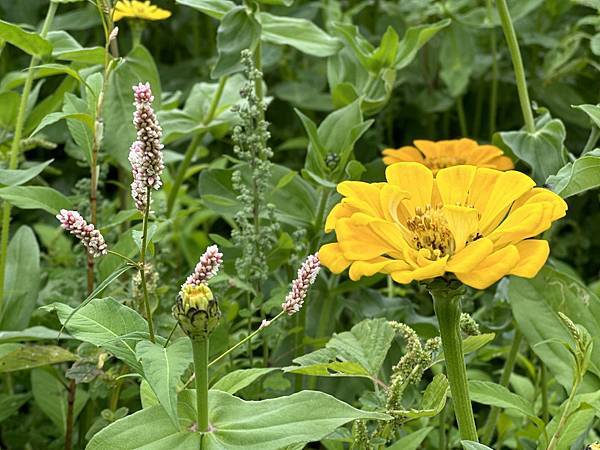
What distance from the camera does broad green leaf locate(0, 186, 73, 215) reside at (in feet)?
3.02

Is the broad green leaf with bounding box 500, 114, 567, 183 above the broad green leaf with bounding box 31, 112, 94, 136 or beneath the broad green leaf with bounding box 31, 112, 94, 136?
beneath

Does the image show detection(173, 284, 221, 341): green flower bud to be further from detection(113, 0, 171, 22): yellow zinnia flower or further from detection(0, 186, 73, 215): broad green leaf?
detection(113, 0, 171, 22): yellow zinnia flower

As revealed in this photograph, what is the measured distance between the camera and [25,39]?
0.97 metres

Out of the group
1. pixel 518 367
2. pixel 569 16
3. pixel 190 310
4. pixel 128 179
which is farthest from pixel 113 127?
pixel 569 16

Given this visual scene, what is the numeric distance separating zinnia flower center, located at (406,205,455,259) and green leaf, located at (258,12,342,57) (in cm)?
47

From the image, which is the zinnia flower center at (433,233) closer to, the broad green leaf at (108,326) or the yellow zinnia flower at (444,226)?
the yellow zinnia flower at (444,226)

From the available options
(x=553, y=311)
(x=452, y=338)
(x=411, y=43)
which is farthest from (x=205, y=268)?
(x=411, y=43)

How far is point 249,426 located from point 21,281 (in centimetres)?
50

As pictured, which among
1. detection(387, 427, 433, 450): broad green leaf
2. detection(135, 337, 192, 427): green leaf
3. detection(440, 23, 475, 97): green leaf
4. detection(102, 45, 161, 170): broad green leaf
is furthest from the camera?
detection(440, 23, 475, 97): green leaf

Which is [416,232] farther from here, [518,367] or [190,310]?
[518,367]

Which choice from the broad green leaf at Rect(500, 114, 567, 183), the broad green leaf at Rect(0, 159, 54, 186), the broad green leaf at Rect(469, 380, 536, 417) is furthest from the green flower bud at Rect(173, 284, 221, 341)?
the broad green leaf at Rect(500, 114, 567, 183)

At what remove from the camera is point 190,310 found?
2.04 feet

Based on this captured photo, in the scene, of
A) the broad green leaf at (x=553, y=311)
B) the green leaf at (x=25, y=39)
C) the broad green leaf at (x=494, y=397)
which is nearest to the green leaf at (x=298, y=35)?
the green leaf at (x=25, y=39)

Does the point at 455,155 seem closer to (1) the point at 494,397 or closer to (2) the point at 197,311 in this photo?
(1) the point at 494,397
